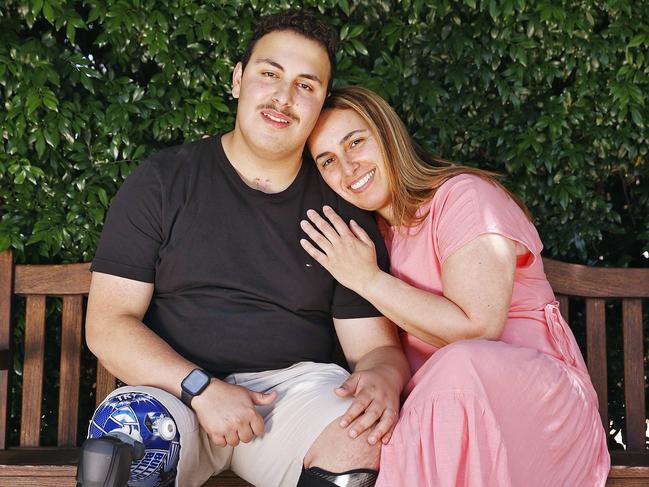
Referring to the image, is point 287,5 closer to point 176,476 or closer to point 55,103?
point 55,103

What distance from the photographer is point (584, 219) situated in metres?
3.84

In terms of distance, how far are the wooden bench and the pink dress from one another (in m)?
0.48

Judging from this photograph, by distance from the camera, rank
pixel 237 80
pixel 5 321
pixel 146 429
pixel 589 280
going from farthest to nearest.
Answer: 1. pixel 589 280
2. pixel 5 321
3. pixel 237 80
4. pixel 146 429

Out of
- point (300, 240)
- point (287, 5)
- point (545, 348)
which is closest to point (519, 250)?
point (545, 348)

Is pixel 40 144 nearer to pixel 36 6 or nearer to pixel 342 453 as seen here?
pixel 36 6

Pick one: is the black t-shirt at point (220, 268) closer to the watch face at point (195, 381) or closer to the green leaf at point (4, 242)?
the watch face at point (195, 381)

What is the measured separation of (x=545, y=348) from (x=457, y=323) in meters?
0.32

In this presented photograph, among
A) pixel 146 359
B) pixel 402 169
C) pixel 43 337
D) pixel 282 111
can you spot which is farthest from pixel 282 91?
pixel 43 337

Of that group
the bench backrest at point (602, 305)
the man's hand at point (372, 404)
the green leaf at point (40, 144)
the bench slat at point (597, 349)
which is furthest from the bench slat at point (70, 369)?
the bench slat at point (597, 349)

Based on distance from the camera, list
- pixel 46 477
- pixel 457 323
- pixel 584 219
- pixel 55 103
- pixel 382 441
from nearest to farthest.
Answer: pixel 382 441 → pixel 457 323 → pixel 46 477 → pixel 55 103 → pixel 584 219

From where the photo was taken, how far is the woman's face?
3.09 meters

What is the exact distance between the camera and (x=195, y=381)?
2.67 meters

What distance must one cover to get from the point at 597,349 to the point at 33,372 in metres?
2.09

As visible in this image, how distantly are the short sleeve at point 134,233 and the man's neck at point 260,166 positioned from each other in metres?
0.29
